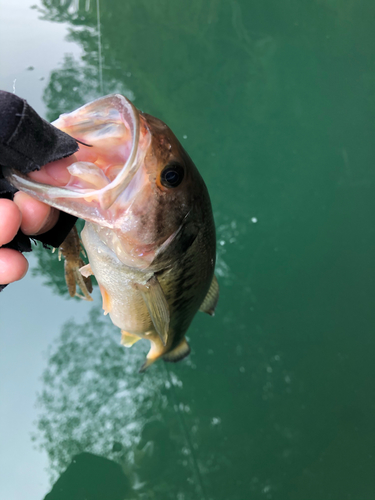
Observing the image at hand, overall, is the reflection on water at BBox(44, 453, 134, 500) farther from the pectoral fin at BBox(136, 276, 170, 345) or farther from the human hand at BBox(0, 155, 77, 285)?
the human hand at BBox(0, 155, 77, 285)

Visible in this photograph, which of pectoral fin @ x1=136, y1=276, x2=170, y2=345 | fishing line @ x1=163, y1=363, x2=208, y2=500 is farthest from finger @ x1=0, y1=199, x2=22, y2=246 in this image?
fishing line @ x1=163, y1=363, x2=208, y2=500

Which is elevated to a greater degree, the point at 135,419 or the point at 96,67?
the point at 96,67

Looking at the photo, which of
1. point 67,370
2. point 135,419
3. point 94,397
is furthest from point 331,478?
point 67,370

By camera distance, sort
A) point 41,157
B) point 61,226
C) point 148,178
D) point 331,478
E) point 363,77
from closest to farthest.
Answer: point 41,157
point 148,178
point 61,226
point 331,478
point 363,77

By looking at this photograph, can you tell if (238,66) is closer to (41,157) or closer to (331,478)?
(41,157)

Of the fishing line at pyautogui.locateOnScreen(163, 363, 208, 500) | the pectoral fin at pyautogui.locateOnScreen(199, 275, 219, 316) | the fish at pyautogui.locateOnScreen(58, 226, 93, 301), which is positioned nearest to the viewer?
the fish at pyautogui.locateOnScreen(58, 226, 93, 301)

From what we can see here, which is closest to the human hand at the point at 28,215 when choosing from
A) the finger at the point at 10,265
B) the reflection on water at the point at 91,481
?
the finger at the point at 10,265

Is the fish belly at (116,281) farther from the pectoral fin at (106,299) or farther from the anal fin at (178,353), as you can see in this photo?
the anal fin at (178,353)

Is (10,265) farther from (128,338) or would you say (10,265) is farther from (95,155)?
(128,338)
